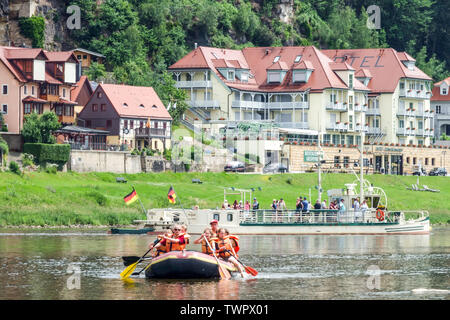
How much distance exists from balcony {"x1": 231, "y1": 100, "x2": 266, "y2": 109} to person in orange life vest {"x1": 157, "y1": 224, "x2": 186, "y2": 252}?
304ft

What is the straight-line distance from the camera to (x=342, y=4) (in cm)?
18125

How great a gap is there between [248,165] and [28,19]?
32392mm

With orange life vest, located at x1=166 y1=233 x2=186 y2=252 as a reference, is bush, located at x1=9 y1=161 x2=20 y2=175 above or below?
above

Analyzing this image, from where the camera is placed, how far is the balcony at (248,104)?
142 meters

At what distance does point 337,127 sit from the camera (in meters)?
144

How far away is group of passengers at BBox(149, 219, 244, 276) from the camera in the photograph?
162 ft

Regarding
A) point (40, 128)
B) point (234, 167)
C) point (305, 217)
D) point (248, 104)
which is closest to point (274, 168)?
point (234, 167)

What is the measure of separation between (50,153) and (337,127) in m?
50.0

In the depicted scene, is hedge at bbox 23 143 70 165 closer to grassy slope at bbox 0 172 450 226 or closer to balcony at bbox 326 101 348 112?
grassy slope at bbox 0 172 450 226

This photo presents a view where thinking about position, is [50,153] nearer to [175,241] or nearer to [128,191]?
[128,191]

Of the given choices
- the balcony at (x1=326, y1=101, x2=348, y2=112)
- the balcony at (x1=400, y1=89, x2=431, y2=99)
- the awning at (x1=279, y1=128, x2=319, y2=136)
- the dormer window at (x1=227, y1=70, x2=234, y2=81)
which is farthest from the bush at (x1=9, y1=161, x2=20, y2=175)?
the balcony at (x1=400, y1=89, x2=431, y2=99)

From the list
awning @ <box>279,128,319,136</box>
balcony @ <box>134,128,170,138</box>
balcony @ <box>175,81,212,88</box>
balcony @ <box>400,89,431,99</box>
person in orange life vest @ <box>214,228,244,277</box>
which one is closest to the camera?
person in orange life vest @ <box>214,228,244,277</box>
